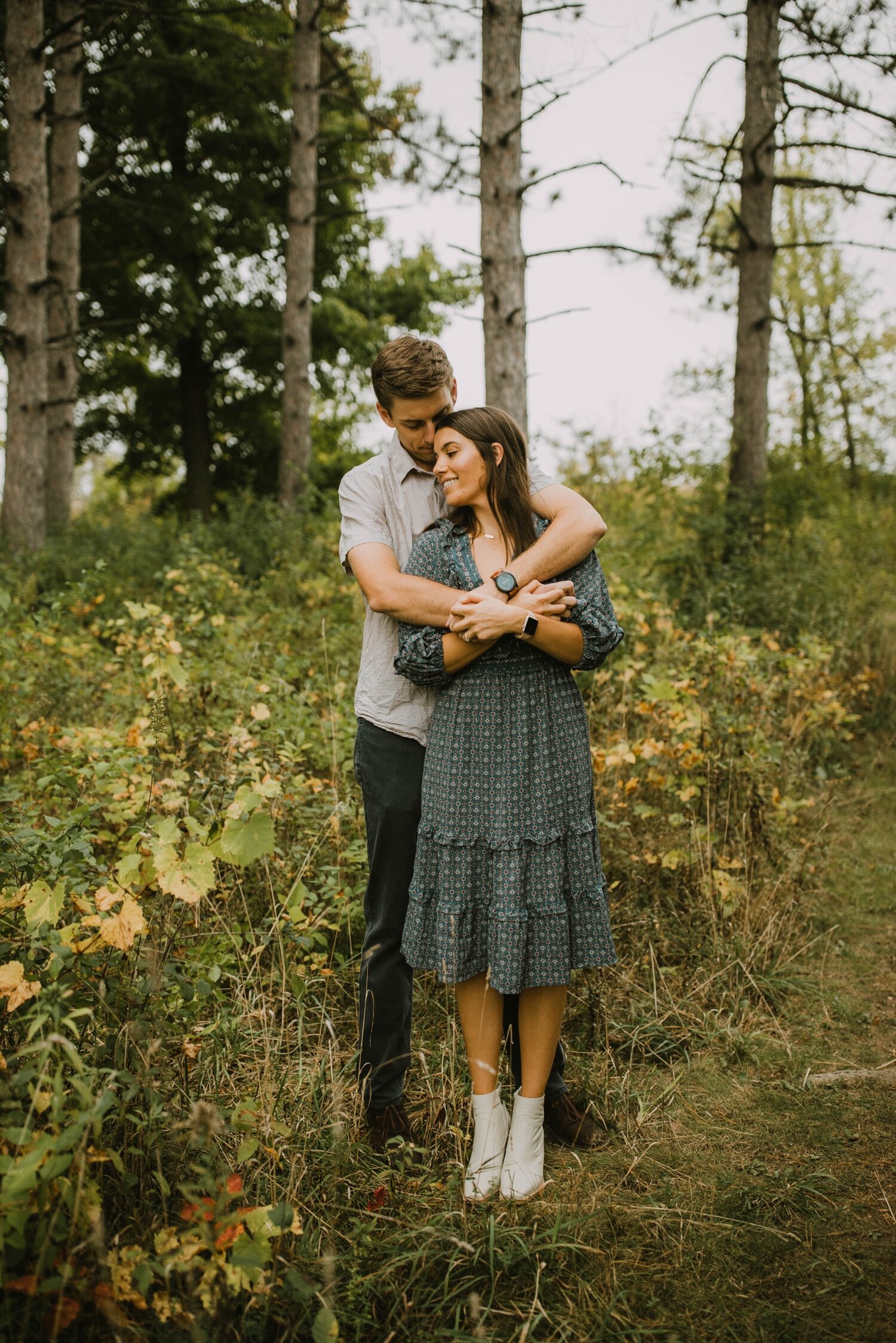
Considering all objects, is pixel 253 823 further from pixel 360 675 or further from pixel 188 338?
pixel 188 338

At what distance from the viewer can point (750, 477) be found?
Result: 8258 mm

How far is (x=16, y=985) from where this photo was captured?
5.98 ft

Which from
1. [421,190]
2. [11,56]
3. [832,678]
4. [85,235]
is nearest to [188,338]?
[85,235]

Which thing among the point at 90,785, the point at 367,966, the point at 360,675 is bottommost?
the point at 367,966

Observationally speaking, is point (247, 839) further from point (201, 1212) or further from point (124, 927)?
point (201, 1212)

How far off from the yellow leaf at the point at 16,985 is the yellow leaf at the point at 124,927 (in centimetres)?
15

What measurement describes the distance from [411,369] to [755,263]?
23.5 ft

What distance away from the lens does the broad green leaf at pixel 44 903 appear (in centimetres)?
193

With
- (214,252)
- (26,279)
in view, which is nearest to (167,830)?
(26,279)

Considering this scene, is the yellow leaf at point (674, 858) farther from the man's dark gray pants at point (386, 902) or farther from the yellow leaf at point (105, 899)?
the yellow leaf at point (105, 899)

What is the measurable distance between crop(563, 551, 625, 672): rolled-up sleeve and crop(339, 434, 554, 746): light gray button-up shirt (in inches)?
12.1

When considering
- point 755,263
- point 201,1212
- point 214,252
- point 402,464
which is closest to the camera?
point 201,1212

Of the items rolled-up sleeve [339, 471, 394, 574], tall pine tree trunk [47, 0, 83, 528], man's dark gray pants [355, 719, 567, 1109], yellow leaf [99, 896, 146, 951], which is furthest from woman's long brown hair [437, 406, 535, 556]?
tall pine tree trunk [47, 0, 83, 528]

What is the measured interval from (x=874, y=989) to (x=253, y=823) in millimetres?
2593
